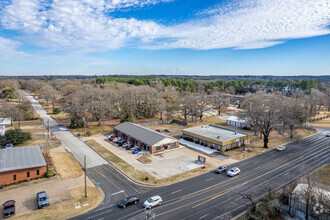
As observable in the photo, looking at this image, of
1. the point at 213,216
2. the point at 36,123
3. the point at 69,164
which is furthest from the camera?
the point at 36,123

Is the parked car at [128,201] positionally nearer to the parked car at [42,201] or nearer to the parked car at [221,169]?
the parked car at [42,201]

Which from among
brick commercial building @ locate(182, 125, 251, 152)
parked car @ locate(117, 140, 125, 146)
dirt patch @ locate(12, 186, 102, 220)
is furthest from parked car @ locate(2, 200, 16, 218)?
brick commercial building @ locate(182, 125, 251, 152)

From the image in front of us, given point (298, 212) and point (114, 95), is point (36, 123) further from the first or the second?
point (298, 212)

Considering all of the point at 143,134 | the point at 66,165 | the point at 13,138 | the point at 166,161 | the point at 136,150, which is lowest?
the point at 66,165

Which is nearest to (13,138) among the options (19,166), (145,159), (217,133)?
(19,166)

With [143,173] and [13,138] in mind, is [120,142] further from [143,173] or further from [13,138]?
[13,138]

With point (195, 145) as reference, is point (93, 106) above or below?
above

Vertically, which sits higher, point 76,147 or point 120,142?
point 120,142

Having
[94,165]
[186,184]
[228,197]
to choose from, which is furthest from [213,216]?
[94,165]
